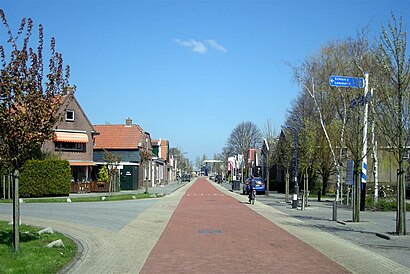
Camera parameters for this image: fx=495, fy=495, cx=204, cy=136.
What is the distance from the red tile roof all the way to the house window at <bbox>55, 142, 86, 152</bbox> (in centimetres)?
863

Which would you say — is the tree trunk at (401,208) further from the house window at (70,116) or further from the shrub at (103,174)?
the shrub at (103,174)

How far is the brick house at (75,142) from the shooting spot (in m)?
44.3

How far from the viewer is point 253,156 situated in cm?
9606

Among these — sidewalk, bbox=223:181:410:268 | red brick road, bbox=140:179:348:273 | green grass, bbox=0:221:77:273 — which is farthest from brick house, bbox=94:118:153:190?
green grass, bbox=0:221:77:273

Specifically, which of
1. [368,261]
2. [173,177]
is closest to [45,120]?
[368,261]

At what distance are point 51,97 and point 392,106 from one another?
10148mm

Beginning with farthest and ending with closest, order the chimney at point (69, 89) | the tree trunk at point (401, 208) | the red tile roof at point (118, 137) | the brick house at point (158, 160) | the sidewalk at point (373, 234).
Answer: the brick house at point (158, 160)
the red tile roof at point (118, 137)
the tree trunk at point (401, 208)
the chimney at point (69, 89)
the sidewalk at point (373, 234)

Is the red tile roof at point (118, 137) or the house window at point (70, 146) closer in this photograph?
the house window at point (70, 146)

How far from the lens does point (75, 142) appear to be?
45281mm

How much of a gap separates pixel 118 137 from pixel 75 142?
11162 mm

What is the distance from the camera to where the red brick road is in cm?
998

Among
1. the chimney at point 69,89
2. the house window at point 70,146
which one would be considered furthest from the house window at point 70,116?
the chimney at point 69,89

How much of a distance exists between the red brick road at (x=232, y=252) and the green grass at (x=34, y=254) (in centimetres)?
192

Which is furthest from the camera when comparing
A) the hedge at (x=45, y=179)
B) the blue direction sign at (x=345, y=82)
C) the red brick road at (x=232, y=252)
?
the hedge at (x=45, y=179)
